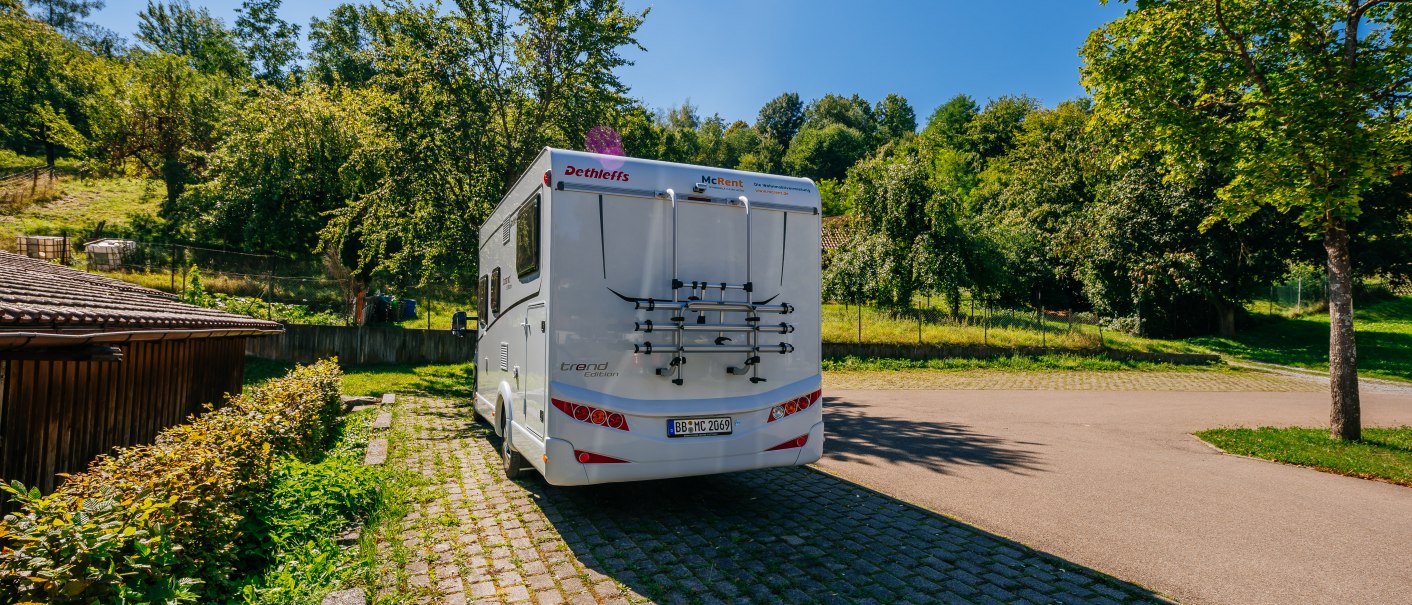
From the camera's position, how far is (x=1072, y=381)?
691 inches

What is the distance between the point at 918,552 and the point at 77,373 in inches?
258

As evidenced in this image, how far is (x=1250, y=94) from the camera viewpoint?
9.55 m

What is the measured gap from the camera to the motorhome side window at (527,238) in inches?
222

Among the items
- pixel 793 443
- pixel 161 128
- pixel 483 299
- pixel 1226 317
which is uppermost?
pixel 161 128

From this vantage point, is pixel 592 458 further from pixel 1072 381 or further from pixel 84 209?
pixel 84 209

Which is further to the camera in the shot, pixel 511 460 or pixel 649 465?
pixel 511 460

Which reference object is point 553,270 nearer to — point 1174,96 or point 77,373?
point 77,373

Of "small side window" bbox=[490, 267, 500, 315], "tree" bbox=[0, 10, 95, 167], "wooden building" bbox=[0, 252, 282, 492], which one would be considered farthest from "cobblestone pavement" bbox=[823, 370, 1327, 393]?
"tree" bbox=[0, 10, 95, 167]

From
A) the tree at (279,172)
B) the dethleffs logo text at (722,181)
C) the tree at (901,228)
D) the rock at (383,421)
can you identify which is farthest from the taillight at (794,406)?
the tree at (279,172)

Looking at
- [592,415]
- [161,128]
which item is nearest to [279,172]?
[161,128]

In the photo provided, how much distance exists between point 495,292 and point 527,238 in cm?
216

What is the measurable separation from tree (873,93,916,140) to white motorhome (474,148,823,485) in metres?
71.9

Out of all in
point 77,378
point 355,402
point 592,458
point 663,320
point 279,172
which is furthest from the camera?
point 279,172

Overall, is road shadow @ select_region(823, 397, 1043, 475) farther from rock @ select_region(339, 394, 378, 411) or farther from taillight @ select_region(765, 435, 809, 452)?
rock @ select_region(339, 394, 378, 411)
